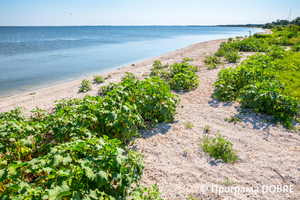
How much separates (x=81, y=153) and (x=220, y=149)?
339 centimetres

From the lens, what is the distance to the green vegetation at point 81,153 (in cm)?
229

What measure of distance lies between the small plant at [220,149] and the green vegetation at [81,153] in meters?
1.47

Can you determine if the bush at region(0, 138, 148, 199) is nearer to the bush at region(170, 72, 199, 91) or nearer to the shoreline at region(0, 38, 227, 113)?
the shoreline at region(0, 38, 227, 113)

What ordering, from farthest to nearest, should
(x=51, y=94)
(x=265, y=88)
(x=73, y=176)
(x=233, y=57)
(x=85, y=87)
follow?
(x=233, y=57) → (x=51, y=94) → (x=85, y=87) → (x=265, y=88) → (x=73, y=176)

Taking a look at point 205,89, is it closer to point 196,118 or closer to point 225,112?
point 225,112

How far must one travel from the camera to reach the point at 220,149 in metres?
4.30

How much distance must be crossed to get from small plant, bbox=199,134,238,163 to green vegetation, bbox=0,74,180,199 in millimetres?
1467

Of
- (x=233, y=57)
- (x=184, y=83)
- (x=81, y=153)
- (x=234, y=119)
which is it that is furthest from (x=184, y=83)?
(x=233, y=57)

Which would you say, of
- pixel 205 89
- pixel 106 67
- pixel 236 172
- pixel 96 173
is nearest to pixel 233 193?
pixel 236 172

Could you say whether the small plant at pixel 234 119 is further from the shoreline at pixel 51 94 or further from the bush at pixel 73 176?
the shoreline at pixel 51 94

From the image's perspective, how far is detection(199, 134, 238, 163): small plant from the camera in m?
4.14

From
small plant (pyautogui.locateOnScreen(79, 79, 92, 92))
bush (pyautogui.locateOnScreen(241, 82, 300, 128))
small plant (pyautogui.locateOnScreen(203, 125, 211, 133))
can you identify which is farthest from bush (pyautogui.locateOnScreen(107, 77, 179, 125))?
small plant (pyautogui.locateOnScreen(79, 79, 92, 92))

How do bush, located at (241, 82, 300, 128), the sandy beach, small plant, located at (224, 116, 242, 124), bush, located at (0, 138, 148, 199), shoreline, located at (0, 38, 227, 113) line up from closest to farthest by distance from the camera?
bush, located at (0, 138, 148, 199), the sandy beach, bush, located at (241, 82, 300, 128), small plant, located at (224, 116, 242, 124), shoreline, located at (0, 38, 227, 113)

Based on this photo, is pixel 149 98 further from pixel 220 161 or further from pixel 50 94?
pixel 50 94
